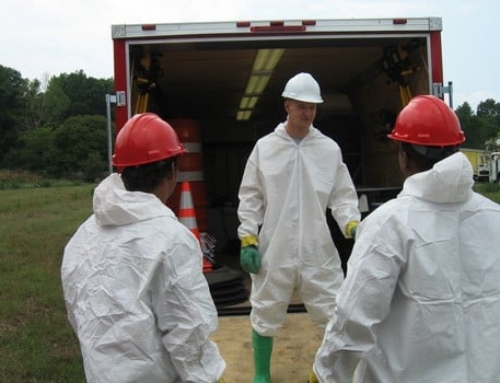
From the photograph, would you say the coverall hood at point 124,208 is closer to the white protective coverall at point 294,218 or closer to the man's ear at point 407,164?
the man's ear at point 407,164

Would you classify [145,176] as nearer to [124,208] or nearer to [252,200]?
[124,208]

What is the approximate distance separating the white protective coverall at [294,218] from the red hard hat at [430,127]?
1750 millimetres

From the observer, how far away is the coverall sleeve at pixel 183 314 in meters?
1.83

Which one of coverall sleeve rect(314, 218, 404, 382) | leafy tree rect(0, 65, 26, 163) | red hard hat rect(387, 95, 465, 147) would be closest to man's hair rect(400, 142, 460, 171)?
red hard hat rect(387, 95, 465, 147)

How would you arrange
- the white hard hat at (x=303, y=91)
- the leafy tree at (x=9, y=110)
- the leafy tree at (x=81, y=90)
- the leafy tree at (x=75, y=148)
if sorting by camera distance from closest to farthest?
the white hard hat at (x=303, y=91) < the leafy tree at (x=75, y=148) < the leafy tree at (x=9, y=110) < the leafy tree at (x=81, y=90)

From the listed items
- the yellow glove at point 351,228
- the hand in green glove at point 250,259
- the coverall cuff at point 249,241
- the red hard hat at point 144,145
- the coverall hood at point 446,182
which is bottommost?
the hand in green glove at point 250,259

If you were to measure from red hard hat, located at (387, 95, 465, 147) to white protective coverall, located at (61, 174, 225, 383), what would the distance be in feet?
→ 2.67

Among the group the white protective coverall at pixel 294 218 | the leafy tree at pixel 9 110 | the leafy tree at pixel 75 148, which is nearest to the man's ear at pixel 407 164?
the white protective coverall at pixel 294 218

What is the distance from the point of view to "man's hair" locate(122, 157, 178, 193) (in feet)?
6.85

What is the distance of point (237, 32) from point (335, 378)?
10.2 feet

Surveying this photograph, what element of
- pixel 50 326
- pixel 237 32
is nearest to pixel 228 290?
pixel 50 326

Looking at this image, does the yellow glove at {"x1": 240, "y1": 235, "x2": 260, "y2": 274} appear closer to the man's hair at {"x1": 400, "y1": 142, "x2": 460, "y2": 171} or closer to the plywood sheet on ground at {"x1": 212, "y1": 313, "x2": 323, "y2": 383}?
the plywood sheet on ground at {"x1": 212, "y1": 313, "x2": 323, "y2": 383}

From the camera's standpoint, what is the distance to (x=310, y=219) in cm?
382

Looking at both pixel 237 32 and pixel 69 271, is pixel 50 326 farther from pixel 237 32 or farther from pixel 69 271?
pixel 69 271
